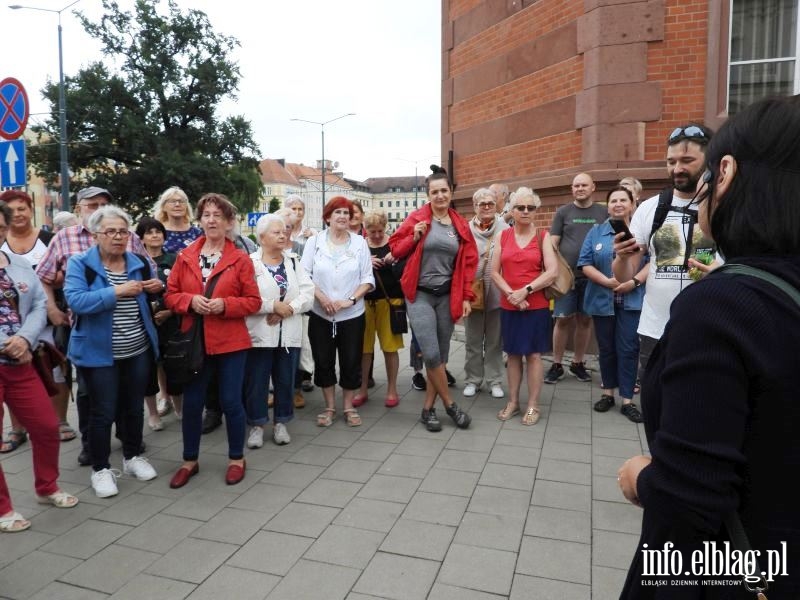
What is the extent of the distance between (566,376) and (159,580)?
5189 mm

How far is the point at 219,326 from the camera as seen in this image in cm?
418

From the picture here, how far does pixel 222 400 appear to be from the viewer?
425 cm

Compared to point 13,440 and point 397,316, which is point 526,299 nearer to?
point 397,316

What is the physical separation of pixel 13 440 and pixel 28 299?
188cm

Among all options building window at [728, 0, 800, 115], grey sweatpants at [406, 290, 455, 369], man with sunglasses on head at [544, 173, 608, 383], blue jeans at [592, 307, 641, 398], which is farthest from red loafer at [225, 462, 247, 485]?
building window at [728, 0, 800, 115]

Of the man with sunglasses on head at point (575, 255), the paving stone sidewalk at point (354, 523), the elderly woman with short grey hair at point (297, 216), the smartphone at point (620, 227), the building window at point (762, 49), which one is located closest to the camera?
the paving stone sidewalk at point (354, 523)

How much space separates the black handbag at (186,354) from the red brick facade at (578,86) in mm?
5227

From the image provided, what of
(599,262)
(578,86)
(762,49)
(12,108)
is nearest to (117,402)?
(599,262)

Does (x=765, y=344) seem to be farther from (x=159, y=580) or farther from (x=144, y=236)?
(x=144, y=236)

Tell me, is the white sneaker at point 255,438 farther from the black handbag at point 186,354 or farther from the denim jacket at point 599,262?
the denim jacket at point 599,262

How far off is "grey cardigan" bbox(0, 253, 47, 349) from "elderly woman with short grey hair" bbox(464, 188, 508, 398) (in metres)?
3.92

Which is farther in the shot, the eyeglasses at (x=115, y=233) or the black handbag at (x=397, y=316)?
the black handbag at (x=397, y=316)

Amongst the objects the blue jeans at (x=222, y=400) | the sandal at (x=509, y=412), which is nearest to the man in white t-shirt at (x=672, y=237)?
the sandal at (x=509, y=412)

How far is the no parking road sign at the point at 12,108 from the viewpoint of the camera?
7.39m
